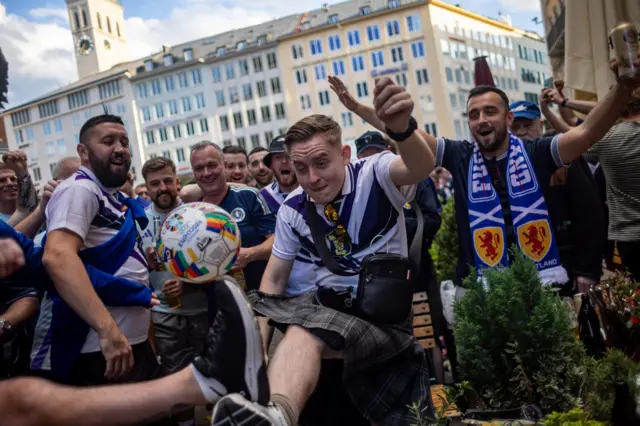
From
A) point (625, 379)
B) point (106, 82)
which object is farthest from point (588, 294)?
point (106, 82)

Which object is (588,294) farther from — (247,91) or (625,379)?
(247,91)

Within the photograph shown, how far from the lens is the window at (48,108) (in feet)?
294

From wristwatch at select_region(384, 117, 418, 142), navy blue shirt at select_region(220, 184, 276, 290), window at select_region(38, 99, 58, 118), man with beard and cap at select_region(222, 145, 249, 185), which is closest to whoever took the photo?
wristwatch at select_region(384, 117, 418, 142)

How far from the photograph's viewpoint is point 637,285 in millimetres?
3695

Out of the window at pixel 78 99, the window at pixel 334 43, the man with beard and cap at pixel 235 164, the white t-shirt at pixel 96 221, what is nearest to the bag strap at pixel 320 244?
the white t-shirt at pixel 96 221

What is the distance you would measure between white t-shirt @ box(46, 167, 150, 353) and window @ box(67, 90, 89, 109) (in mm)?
88354

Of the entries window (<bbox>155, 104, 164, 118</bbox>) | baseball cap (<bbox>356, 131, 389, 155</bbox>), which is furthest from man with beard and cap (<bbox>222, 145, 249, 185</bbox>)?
window (<bbox>155, 104, 164, 118</bbox>)

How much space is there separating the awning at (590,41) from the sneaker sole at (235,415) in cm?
391

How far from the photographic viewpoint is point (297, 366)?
2982mm

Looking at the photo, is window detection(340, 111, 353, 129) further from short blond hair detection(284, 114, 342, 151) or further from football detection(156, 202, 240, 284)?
short blond hair detection(284, 114, 342, 151)

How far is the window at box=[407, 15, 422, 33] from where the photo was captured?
7050 cm

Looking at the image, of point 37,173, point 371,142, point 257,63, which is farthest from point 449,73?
point 371,142

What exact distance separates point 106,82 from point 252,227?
84.1 metres

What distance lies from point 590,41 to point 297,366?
12.8 feet
